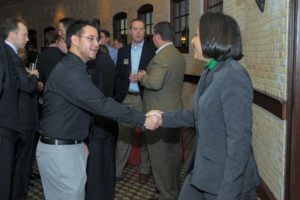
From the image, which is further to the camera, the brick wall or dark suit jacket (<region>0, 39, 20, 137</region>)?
the brick wall

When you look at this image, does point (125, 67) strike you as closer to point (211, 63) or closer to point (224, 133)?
point (211, 63)

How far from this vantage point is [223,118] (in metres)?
1.67

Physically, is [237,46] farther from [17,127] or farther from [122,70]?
[122,70]

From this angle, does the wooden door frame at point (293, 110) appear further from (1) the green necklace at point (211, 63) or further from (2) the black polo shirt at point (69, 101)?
(2) the black polo shirt at point (69, 101)

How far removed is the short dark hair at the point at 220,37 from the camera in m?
1.69

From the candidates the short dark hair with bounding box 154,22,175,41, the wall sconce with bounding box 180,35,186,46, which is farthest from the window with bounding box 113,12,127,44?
the short dark hair with bounding box 154,22,175,41

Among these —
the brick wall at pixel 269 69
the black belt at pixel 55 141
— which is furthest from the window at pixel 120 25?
the black belt at pixel 55 141

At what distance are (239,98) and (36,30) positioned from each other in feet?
49.5

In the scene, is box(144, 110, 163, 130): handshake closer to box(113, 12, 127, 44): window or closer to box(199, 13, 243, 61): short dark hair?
box(199, 13, 243, 61): short dark hair

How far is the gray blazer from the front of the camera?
1596 mm

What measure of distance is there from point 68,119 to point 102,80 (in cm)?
89

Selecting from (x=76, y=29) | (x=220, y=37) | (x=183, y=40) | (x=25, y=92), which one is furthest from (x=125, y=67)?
(x=183, y=40)

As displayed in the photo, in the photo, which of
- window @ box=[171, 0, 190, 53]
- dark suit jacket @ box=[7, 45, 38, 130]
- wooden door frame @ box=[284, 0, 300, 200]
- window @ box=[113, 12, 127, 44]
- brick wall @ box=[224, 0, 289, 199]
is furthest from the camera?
window @ box=[113, 12, 127, 44]

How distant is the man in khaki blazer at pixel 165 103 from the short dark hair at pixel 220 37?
4.85ft
